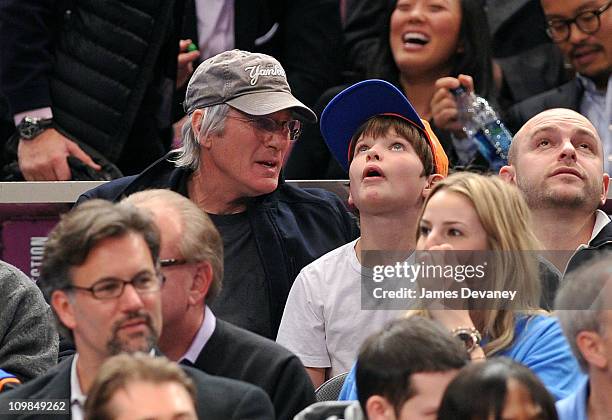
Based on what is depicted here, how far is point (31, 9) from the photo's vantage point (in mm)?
6168

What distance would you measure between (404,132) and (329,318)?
688 mm

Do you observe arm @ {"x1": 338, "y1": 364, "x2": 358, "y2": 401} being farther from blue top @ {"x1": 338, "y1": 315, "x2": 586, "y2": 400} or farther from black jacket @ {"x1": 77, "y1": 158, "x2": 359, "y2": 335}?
black jacket @ {"x1": 77, "y1": 158, "x2": 359, "y2": 335}

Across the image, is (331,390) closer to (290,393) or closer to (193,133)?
(290,393)

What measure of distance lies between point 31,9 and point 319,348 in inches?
84.0

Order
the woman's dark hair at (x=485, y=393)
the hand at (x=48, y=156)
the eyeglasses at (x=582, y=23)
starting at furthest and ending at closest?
the eyeglasses at (x=582, y=23) < the hand at (x=48, y=156) < the woman's dark hair at (x=485, y=393)

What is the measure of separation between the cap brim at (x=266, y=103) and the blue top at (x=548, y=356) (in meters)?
1.63

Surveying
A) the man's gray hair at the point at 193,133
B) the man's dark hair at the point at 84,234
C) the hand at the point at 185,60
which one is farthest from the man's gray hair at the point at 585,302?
the hand at the point at 185,60

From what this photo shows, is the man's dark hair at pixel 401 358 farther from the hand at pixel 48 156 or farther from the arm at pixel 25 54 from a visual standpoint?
the arm at pixel 25 54

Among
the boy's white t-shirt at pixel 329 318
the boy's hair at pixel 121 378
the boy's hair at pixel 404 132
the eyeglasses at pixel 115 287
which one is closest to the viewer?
the boy's hair at pixel 121 378

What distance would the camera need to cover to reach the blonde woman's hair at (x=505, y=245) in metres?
4.09

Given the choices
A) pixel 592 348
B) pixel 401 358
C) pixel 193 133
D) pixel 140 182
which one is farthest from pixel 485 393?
pixel 193 133

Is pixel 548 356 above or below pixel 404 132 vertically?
below

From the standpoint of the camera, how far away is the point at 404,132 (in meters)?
5.09

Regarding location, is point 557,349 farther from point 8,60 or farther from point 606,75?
point 8,60
